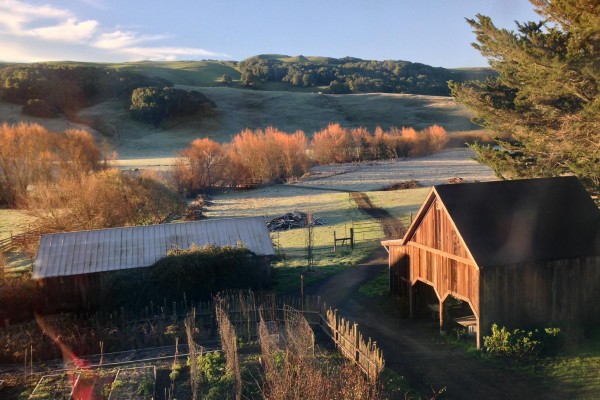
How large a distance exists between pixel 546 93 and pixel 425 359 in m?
12.9

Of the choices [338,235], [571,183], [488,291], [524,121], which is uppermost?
[524,121]

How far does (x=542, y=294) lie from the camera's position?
657 inches

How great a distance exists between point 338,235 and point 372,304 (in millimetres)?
13100

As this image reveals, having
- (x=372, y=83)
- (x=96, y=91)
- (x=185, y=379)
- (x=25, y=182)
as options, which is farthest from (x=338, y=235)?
(x=372, y=83)

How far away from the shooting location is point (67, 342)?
17125 mm

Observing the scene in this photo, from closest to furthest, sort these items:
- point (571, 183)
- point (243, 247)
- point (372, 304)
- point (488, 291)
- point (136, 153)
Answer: point (488, 291) → point (571, 183) → point (372, 304) → point (243, 247) → point (136, 153)

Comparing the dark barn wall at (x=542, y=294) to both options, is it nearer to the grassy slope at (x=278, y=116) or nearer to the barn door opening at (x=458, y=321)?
the barn door opening at (x=458, y=321)

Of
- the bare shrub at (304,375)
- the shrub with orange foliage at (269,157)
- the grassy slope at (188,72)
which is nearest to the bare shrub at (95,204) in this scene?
the bare shrub at (304,375)

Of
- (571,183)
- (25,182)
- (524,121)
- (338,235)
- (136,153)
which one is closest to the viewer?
(571,183)

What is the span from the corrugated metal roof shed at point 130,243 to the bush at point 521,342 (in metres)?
10.3

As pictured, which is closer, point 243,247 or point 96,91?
point 243,247

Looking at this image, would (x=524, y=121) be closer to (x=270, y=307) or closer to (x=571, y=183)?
(x=571, y=183)

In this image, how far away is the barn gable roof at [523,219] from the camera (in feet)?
54.4

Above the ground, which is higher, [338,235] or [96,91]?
[96,91]
